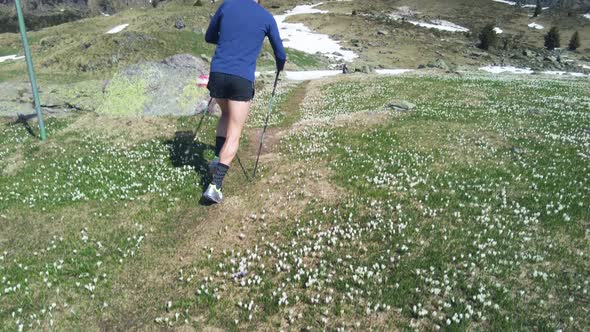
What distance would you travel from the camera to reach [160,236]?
10562 millimetres

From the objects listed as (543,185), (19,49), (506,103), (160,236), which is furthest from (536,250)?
(19,49)

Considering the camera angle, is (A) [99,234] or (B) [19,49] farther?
(B) [19,49]

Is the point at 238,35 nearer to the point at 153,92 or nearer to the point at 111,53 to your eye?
the point at 153,92

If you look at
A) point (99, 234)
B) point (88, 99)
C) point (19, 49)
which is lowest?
point (19, 49)

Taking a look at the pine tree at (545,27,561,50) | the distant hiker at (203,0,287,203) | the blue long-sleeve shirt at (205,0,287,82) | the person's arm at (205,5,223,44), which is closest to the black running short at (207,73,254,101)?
the distant hiker at (203,0,287,203)

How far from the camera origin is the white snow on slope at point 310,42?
88.7m

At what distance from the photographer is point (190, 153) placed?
1606 centimetres

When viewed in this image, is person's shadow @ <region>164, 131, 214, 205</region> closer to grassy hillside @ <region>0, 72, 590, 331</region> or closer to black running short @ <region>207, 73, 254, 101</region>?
grassy hillside @ <region>0, 72, 590, 331</region>

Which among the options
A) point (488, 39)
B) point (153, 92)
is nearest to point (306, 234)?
point (153, 92)

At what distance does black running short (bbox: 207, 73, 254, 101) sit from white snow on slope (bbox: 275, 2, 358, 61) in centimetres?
7757

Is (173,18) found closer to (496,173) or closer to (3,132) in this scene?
(3,132)

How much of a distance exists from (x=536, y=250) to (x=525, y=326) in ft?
8.74

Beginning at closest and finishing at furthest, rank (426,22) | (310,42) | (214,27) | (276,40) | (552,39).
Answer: (214,27)
(276,40)
(310,42)
(552,39)
(426,22)

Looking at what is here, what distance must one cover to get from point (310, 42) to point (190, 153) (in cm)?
8912
